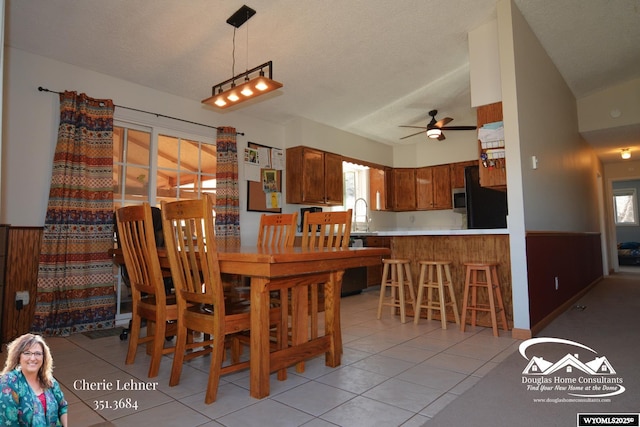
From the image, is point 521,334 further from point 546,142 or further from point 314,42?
point 314,42

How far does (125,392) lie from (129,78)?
3103mm

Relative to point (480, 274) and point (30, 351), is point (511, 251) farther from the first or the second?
point (30, 351)

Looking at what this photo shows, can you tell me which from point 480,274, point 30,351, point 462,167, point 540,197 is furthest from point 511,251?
point 462,167

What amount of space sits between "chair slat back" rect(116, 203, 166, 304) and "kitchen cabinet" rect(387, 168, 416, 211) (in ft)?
17.0

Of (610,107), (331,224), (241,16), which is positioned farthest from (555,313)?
(241,16)

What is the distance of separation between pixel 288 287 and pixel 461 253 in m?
2.11

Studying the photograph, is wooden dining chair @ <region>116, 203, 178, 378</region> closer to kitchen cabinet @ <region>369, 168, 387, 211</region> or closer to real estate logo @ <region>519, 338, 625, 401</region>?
real estate logo @ <region>519, 338, 625, 401</region>

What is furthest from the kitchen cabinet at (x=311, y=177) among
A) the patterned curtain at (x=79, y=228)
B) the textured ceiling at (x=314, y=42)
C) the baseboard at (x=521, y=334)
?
the baseboard at (x=521, y=334)

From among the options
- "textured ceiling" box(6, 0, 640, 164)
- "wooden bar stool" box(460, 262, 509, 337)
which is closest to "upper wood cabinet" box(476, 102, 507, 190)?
"wooden bar stool" box(460, 262, 509, 337)

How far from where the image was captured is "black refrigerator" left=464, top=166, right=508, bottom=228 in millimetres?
4805

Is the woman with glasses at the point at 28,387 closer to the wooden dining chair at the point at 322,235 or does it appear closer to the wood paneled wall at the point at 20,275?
the wooden dining chair at the point at 322,235

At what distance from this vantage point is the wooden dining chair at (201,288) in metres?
1.86

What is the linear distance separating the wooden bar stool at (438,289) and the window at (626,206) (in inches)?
393

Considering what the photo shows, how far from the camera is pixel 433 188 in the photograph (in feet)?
22.2
